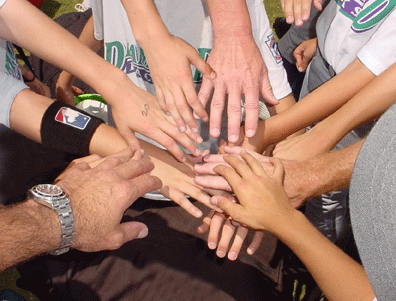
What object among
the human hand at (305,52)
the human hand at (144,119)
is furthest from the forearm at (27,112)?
the human hand at (305,52)

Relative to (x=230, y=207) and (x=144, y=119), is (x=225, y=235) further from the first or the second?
(x=144, y=119)

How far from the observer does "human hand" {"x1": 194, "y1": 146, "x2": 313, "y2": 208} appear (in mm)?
1299

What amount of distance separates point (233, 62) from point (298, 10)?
1.57 feet

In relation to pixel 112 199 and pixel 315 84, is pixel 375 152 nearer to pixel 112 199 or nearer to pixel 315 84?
pixel 112 199

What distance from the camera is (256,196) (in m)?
1.15

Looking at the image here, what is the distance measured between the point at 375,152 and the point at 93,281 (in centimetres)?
110

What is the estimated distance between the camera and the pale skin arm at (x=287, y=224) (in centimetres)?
103

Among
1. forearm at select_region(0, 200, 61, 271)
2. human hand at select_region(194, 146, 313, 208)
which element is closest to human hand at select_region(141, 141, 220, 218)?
human hand at select_region(194, 146, 313, 208)

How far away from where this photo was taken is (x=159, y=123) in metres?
1.29

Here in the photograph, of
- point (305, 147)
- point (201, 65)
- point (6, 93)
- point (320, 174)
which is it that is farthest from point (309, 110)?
point (6, 93)

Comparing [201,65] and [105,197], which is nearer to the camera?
[105,197]

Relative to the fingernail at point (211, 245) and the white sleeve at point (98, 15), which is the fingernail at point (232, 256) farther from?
the white sleeve at point (98, 15)

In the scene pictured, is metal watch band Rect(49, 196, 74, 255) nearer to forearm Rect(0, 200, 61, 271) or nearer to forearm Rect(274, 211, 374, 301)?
forearm Rect(0, 200, 61, 271)

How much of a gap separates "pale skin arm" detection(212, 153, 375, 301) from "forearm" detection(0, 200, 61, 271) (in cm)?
59
